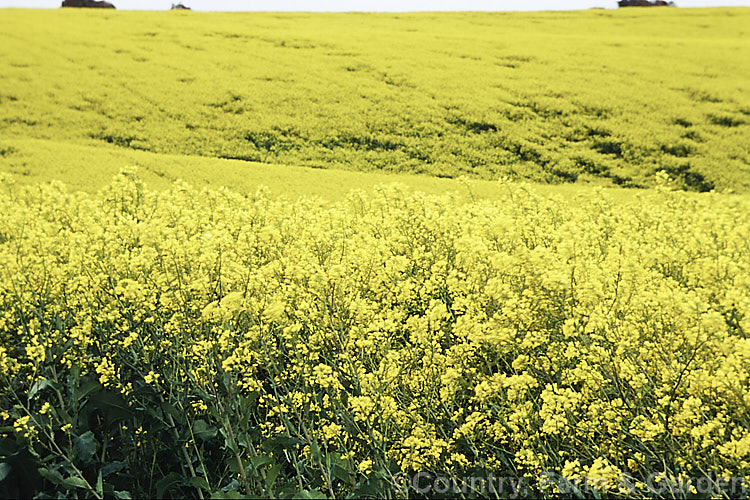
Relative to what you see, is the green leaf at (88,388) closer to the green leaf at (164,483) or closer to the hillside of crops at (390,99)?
the green leaf at (164,483)

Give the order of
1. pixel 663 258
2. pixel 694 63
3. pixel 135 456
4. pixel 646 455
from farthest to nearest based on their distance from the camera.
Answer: pixel 694 63, pixel 663 258, pixel 135 456, pixel 646 455

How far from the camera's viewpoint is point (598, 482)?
310 cm

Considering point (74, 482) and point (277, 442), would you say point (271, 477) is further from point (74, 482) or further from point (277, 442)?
point (74, 482)

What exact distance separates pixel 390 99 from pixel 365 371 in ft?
45.9

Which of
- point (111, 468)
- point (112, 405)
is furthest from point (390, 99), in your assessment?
point (111, 468)

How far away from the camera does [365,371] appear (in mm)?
4293

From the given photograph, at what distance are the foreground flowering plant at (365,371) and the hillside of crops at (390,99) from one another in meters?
9.20

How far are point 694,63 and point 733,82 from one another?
2319mm

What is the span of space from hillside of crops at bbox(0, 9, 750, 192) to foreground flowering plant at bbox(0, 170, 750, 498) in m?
9.20

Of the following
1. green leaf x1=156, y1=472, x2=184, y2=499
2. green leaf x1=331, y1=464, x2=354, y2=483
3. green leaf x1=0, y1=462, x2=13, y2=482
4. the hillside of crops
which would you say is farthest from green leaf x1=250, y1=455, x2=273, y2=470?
the hillside of crops

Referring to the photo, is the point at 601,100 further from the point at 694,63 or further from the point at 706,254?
the point at 706,254

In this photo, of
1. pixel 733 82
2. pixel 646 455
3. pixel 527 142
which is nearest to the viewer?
pixel 646 455

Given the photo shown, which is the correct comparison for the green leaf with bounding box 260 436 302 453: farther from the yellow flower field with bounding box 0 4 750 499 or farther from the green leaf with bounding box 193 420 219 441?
the green leaf with bounding box 193 420 219 441

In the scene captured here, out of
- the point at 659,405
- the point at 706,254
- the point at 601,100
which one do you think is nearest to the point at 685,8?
the point at 601,100
